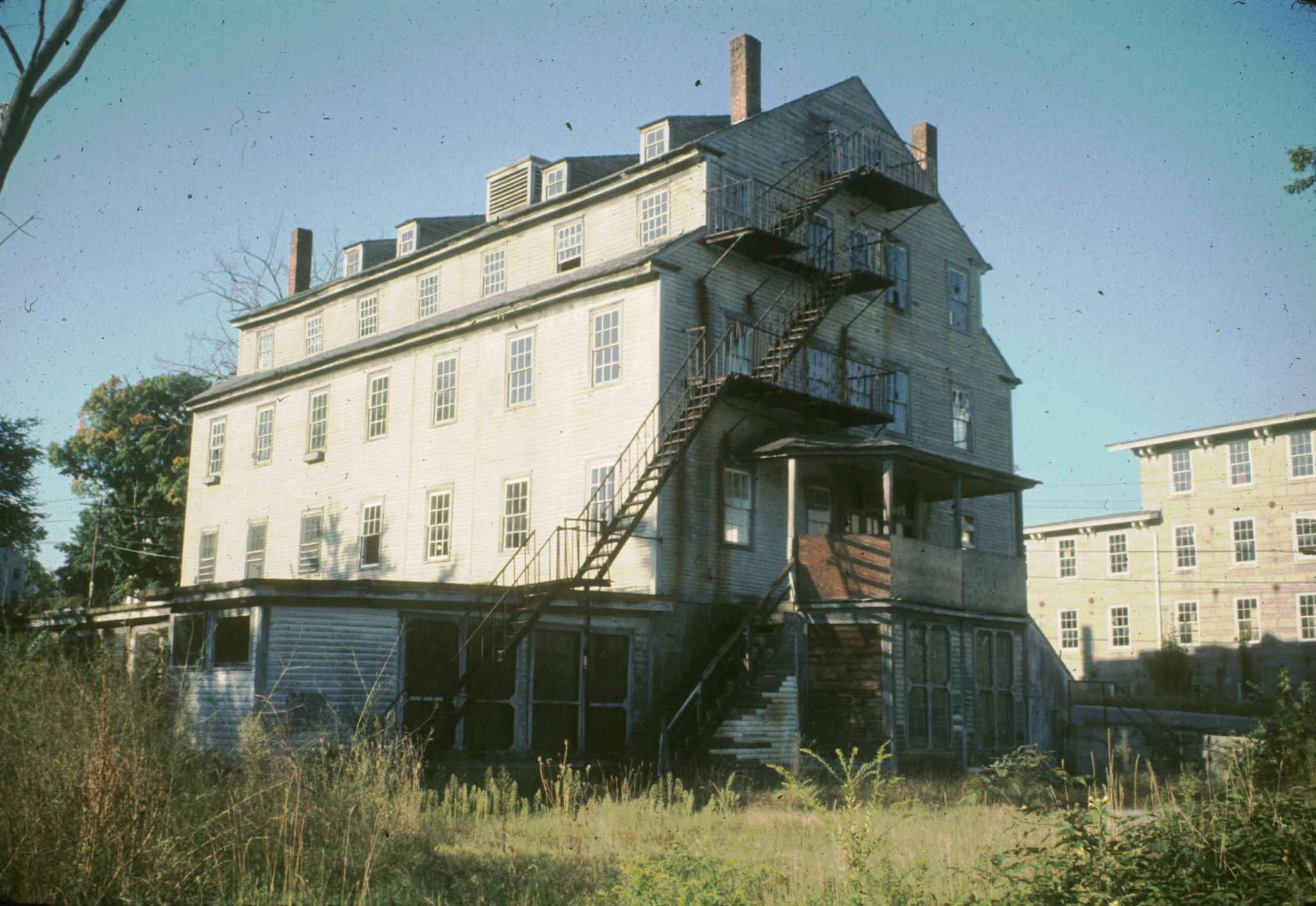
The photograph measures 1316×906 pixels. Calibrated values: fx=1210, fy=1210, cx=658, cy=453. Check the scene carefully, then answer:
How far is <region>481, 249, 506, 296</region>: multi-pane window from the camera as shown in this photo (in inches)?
1206

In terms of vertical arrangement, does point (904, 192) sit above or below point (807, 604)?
above

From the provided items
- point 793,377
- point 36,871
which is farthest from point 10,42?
point 793,377

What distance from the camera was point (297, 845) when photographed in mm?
9555

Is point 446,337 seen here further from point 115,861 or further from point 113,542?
point 113,542

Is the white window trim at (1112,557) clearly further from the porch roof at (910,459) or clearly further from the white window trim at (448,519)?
the white window trim at (448,519)

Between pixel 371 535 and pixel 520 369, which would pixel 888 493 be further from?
pixel 371 535

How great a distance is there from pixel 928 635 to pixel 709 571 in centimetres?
455

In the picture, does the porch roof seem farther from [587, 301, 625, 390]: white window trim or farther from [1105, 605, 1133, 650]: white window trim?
[1105, 605, 1133, 650]: white window trim

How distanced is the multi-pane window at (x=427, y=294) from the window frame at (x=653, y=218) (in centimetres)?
760

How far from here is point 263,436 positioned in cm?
3550

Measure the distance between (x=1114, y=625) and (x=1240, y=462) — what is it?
7994 mm

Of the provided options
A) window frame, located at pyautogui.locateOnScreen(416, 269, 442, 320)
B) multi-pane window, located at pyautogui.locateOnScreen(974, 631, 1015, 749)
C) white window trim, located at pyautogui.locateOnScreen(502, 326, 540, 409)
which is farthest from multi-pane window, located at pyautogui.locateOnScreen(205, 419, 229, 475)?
multi-pane window, located at pyautogui.locateOnScreen(974, 631, 1015, 749)

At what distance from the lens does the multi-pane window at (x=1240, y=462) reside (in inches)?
1745

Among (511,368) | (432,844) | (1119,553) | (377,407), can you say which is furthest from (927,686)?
(1119,553)
